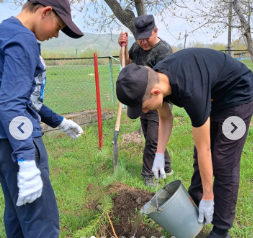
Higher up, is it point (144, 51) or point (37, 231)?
point (144, 51)

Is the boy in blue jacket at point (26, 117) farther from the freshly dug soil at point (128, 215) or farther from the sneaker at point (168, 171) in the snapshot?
the sneaker at point (168, 171)

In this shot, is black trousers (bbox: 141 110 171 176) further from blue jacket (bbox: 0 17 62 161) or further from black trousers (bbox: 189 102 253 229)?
blue jacket (bbox: 0 17 62 161)

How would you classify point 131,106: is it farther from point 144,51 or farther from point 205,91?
point 144,51

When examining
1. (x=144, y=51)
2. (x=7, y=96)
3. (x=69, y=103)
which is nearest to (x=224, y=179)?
(x=7, y=96)

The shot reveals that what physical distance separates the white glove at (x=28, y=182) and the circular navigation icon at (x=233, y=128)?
140cm

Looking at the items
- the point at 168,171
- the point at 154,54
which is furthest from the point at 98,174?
the point at 154,54

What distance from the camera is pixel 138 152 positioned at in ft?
13.3

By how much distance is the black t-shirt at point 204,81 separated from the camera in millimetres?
1524

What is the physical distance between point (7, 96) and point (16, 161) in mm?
396

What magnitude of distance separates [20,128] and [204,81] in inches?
44.2

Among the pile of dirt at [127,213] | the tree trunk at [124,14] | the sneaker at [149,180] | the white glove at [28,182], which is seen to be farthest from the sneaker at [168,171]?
the tree trunk at [124,14]

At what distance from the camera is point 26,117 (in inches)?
54.0

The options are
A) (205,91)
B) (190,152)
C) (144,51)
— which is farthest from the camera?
(190,152)

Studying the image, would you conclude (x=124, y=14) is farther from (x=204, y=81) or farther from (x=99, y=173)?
(x=204, y=81)
